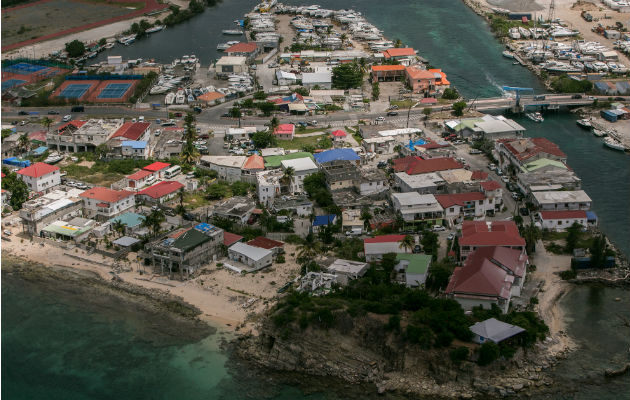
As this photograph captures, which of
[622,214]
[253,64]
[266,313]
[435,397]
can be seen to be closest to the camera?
[435,397]

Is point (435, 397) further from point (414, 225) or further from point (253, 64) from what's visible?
point (253, 64)

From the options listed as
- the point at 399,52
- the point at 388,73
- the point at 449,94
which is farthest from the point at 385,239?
the point at 399,52

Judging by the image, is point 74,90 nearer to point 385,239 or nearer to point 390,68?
point 390,68

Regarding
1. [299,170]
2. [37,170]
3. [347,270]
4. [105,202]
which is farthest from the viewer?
[37,170]

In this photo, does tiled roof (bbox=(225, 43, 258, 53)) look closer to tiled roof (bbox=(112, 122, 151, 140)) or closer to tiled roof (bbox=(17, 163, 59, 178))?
tiled roof (bbox=(112, 122, 151, 140))

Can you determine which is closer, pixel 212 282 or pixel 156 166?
pixel 212 282

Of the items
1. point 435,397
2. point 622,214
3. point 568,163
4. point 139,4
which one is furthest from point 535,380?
point 139,4

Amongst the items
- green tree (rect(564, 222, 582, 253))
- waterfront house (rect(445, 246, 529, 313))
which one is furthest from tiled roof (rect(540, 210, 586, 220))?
Answer: waterfront house (rect(445, 246, 529, 313))

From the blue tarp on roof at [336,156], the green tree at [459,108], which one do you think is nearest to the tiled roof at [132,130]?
the blue tarp on roof at [336,156]
